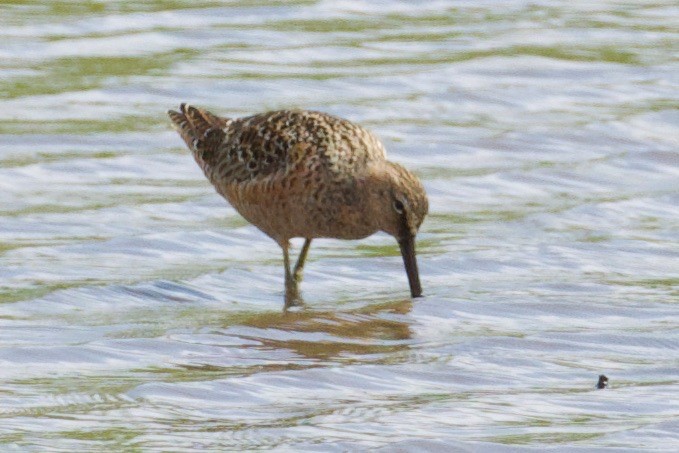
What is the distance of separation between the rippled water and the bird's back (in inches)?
13.1

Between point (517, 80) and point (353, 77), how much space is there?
46.6 inches

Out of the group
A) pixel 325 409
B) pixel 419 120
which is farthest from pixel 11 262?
pixel 419 120

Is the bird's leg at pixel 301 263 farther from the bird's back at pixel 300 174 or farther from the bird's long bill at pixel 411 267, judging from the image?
the bird's long bill at pixel 411 267

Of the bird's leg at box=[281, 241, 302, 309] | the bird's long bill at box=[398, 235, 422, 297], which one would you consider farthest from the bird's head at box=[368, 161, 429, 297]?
the bird's leg at box=[281, 241, 302, 309]

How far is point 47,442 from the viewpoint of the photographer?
19.7ft

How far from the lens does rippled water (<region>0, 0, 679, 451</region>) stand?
258 inches

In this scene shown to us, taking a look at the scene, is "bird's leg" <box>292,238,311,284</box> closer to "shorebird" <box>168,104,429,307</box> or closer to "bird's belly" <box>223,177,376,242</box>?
"shorebird" <box>168,104,429,307</box>

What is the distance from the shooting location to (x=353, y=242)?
992 centimetres

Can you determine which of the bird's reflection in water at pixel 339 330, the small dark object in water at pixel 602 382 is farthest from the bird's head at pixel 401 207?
the small dark object in water at pixel 602 382

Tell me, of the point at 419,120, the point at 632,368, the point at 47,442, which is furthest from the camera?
the point at 419,120

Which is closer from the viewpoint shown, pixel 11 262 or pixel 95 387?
pixel 95 387

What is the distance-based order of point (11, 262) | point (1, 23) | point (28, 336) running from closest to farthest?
point (28, 336) → point (11, 262) → point (1, 23)

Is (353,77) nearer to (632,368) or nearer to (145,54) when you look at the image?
(145,54)

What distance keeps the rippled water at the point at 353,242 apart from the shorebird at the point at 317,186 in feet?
0.98
